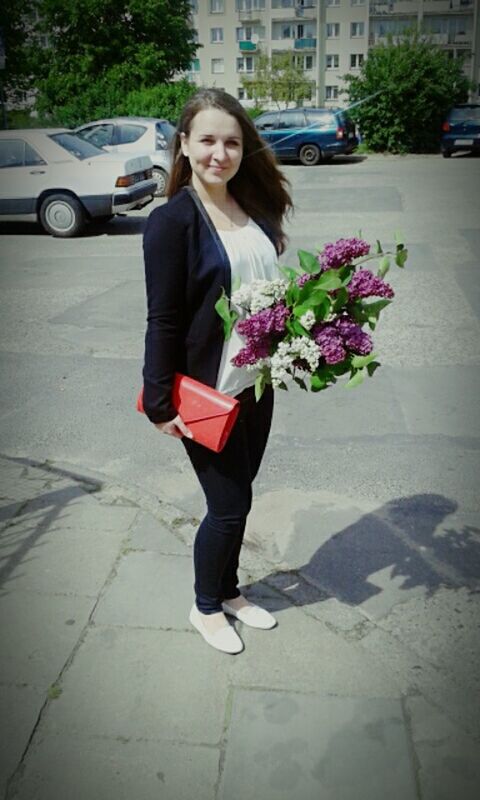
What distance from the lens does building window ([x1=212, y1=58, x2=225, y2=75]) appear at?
5422 centimetres

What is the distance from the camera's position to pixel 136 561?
299 cm

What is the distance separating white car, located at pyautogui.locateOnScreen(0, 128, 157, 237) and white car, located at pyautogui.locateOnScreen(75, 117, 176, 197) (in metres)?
3.30

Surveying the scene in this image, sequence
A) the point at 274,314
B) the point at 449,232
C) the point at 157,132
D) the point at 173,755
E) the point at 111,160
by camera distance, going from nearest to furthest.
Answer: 1. the point at 274,314
2. the point at 173,755
3. the point at 449,232
4. the point at 111,160
5. the point at 157,132

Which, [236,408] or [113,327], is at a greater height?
[236,408]

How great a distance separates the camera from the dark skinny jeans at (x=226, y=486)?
87.7 inches

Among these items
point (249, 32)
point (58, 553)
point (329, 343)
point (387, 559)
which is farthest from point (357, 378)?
point (249, 32)

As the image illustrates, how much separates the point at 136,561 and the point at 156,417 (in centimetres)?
107

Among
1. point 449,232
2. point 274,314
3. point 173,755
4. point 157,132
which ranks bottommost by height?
point 173,755

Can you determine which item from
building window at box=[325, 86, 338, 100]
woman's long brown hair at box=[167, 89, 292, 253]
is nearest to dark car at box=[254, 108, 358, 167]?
woman's long brown hair at box=[167, 89, 292, 253]

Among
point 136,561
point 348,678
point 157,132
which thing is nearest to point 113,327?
point 136,561

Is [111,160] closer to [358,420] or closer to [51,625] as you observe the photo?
[358,420]

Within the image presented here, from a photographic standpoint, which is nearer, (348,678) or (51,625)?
(348,678)

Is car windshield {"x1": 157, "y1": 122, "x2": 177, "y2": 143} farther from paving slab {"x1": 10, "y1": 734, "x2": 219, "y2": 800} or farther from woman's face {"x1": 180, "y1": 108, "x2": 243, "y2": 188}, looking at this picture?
paving slab {"x1": 10, "y1": 734, "x2": 219, "y2": 800}

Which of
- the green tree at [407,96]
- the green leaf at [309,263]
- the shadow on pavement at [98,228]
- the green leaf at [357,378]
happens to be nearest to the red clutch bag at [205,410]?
the green leaf at [357,378]
